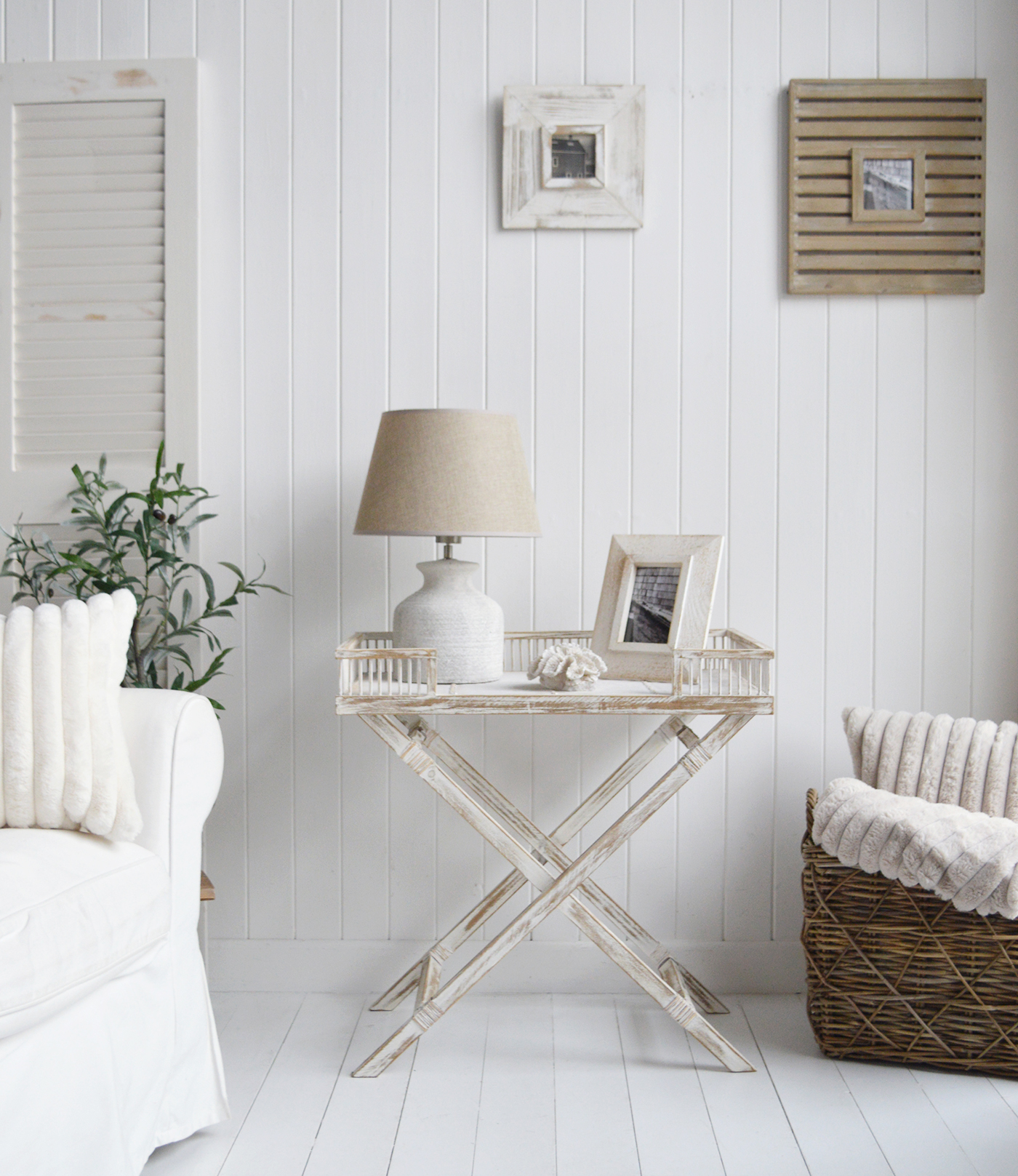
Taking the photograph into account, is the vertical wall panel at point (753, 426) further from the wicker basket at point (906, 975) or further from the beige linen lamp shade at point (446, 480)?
the beige linen lamp shade at point (446, 480)

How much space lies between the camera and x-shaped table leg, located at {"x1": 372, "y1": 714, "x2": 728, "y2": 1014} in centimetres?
195

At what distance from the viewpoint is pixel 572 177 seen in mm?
2154

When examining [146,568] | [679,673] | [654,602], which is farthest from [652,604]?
[146,568]

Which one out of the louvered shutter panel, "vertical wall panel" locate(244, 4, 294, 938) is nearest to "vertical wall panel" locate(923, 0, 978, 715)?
"vertical wall panel" locate(244, 4, 294, 938)

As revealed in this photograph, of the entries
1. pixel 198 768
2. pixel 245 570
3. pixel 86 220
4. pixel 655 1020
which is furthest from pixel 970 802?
pixel 86 220

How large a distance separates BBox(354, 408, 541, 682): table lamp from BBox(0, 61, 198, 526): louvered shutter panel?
2.04 feet

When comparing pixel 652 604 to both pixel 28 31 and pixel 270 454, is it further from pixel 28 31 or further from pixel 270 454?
pixel 28 31

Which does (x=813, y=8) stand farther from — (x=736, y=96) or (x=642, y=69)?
(x=642, y=69)

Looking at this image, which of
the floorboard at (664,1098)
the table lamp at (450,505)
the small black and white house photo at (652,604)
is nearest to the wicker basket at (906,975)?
the floorboard at (664,1098)

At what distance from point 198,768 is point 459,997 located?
2.06ft

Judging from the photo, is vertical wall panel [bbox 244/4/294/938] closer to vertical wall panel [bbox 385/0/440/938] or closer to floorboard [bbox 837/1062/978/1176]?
vertical wall panel [bbox 385/0/440/938]

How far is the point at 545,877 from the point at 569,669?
38 centimetres

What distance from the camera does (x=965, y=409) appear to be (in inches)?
86.0

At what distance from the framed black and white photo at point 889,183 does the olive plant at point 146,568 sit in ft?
5.03
